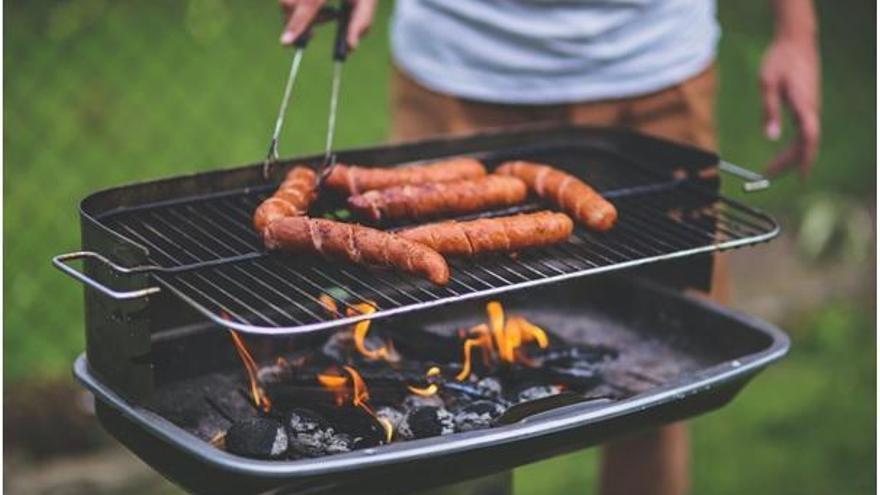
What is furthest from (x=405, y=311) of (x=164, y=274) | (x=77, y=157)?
(x=77, y=157)

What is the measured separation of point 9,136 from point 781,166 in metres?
2.96

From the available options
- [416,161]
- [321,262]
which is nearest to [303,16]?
[416,161]

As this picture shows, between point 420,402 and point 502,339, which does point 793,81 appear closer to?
point 502,339

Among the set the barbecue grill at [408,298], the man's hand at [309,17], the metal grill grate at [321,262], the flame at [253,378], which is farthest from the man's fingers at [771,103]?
the flame at [253,378]

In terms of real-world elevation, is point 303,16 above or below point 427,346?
above

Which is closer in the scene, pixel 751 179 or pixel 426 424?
pixel 426 424

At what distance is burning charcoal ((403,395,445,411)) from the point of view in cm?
267

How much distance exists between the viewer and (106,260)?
235 cm

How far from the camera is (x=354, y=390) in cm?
266

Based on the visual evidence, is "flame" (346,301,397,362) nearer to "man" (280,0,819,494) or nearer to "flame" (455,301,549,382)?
"flame" (455,301,549,382)

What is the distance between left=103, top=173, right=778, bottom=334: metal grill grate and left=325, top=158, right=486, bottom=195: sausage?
16 cm

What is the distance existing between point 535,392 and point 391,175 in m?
0.51

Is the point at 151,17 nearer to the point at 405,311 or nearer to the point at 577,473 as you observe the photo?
the point at 577,473

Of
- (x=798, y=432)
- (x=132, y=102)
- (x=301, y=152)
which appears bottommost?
(x=798, y=432)
